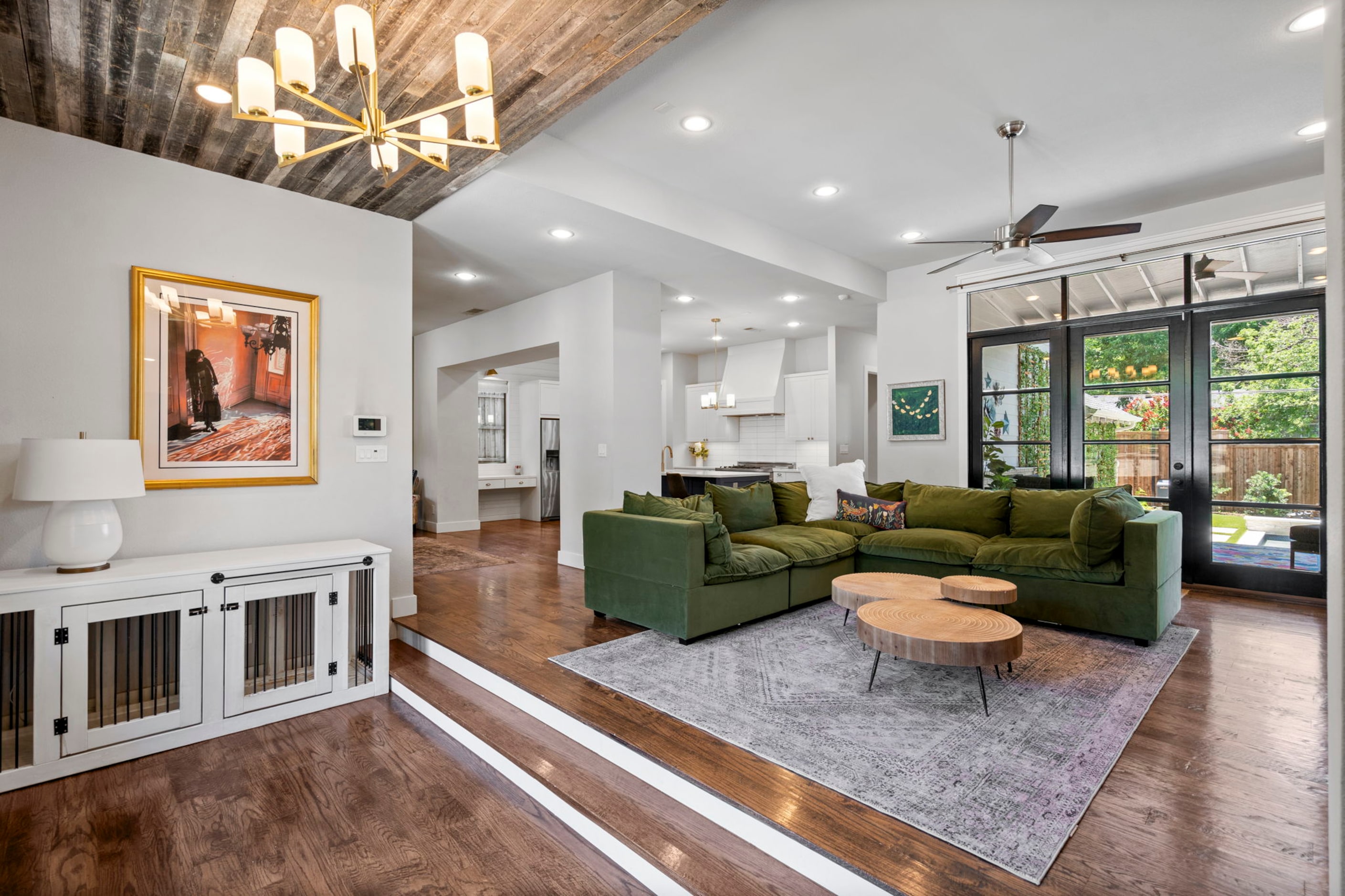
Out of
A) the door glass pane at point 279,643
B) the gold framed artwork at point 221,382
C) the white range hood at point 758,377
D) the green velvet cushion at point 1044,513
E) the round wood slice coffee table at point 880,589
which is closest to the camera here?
the door glass pane at point 279,643

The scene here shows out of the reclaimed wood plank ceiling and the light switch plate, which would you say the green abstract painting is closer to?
the reclaimed wood plank ceiling

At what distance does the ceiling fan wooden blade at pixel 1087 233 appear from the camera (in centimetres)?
368

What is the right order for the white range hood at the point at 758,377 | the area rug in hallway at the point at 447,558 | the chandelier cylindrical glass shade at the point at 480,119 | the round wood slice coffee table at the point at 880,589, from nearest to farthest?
the chandelier cylindrical glass shade at the point at 480,119 → the round wood slice coffee table at the point at 880,589 → the area rug in hallway at the point at 447,558 → the white range hood at the point at 758,377

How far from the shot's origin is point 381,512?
156 inches

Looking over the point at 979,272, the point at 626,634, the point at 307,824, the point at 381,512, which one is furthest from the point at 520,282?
the point at 307,824

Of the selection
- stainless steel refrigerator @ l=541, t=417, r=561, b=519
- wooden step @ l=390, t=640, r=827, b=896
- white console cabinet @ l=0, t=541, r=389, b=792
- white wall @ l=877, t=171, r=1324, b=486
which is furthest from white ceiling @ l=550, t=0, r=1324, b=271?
stainless steel refrigerator @ l=541, t=417, r=561, b=519

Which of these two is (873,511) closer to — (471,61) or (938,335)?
(938,335)

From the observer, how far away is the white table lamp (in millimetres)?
2488

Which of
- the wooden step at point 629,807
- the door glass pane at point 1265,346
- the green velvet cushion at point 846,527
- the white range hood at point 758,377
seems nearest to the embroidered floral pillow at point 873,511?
the green velvet cushion at point 846,527

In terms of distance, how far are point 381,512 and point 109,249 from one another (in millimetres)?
1849

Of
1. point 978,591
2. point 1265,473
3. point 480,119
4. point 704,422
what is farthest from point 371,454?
point 704,422

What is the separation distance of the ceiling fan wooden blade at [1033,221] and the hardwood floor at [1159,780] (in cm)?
249

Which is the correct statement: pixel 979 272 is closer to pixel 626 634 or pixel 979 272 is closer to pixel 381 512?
pixel 626 634

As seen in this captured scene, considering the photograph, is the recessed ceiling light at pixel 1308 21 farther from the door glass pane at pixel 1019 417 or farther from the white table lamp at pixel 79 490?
the white table lamp at pixel 79 490
